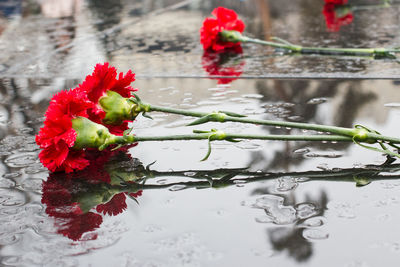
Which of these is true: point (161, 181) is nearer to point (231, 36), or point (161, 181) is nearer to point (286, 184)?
point (286, 184)

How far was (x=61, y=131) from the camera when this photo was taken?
1240mm

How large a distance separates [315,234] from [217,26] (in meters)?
1.87

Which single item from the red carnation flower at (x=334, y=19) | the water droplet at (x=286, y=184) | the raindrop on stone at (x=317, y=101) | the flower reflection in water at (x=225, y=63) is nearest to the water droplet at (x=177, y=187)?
the water droplet at (x=286, y=184)

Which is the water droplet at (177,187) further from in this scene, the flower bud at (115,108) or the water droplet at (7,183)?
the water droplet at (7,183)

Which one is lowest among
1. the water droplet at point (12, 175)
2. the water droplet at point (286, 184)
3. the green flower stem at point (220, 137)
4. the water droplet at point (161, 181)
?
the water droplet at point (12, 175)

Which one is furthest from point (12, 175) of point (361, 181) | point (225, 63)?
point (225, 63)

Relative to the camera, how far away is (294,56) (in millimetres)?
2613

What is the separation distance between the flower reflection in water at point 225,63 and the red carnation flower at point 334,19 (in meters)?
0.78

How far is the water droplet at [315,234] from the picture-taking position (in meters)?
0.98

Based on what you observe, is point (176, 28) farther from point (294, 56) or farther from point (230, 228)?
point (230, 228)

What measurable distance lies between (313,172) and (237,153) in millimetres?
211

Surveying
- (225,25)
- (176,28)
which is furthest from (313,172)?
(176,28)

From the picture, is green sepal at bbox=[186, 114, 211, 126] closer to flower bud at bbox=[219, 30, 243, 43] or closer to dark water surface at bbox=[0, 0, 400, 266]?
dark water surface at bbox=[0, 0, 400, 266]

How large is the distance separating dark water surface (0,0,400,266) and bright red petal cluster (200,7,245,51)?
0.60 feet
